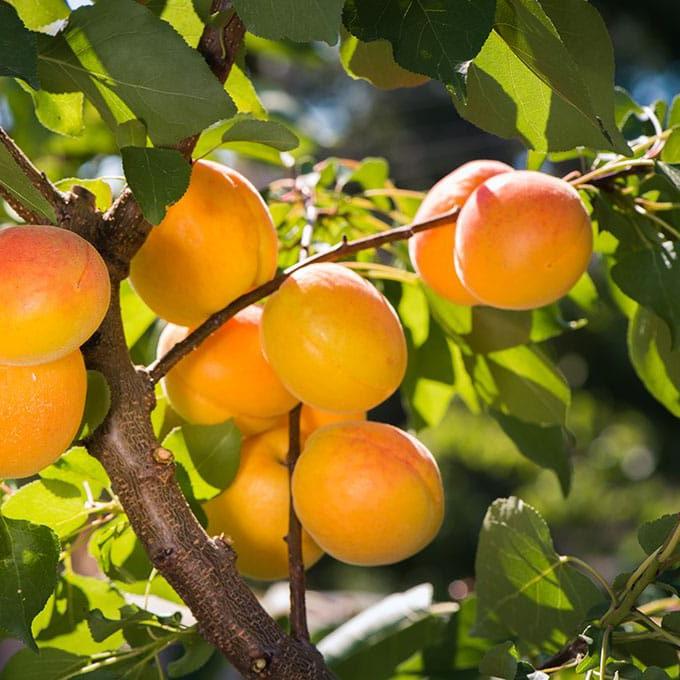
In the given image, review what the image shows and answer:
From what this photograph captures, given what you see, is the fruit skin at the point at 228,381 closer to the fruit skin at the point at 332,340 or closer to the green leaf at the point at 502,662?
the fruit skin at the point at 332,340

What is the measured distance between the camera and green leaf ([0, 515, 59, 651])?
38cm

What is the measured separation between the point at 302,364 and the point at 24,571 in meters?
0.15

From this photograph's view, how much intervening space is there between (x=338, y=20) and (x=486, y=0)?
6 cm

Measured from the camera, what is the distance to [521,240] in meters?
0.48

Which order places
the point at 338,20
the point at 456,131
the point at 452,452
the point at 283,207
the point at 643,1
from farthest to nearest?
1. the point at 456,131
2. the point at 643,1
3. the point at 452,452
4. the point at 283,207
5. the point at 338,20

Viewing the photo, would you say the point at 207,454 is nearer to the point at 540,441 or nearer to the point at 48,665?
the point at 48,665

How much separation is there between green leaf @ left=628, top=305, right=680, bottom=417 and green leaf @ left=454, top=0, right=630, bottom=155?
16 cm

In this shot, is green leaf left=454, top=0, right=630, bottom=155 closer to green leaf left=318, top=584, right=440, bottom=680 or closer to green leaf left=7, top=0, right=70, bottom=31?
green leaf left=7, top=0, right=70, bottom=31

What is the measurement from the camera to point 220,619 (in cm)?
42

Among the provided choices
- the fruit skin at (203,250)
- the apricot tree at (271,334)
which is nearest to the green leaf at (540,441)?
the apricot tree at (271,334)

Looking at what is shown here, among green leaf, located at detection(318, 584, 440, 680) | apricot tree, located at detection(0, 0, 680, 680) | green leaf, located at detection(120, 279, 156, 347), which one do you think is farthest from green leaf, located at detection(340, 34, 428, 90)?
green leaf, located at detection(318, 584, 440, 680)

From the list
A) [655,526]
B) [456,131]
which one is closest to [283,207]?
[655,526]

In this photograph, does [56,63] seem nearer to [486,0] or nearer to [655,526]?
[486,0]

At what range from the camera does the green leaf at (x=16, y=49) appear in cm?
32
